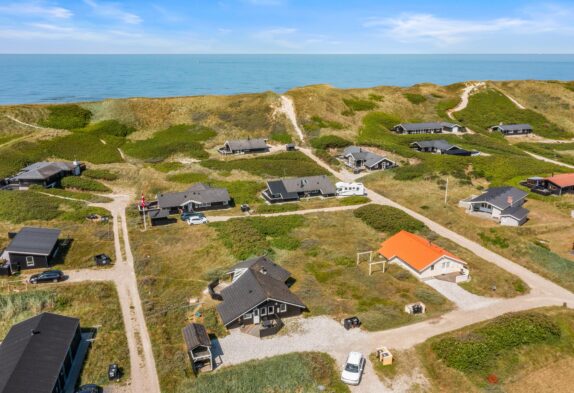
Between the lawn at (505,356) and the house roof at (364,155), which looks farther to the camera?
the house roof at (364,155)

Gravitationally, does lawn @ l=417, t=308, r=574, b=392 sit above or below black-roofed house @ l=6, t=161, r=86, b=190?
below

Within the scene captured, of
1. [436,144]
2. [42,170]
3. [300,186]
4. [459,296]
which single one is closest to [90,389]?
[459,296]

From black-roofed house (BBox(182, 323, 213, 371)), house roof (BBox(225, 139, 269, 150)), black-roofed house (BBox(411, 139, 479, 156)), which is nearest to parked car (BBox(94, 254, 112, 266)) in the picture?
black-roofed house (BBox(182, 323, 213, 371))

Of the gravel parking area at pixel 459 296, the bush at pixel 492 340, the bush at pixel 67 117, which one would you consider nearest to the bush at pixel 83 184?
the bush at pixel 67 117

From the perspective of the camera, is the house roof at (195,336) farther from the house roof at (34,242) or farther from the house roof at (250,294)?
the house roof at (34,242)

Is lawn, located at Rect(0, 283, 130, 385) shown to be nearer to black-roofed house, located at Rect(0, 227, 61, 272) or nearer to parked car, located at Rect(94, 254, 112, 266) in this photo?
parked car, located at Rect(94, 254, 112, 266)

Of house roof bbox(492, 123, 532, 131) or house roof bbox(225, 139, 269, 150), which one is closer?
house roof bbox(225, 139, 269, 150)

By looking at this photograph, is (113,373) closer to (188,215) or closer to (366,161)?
(188,215)
